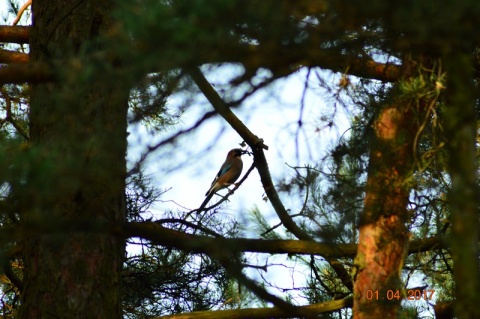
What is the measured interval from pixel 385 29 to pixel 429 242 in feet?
5.35

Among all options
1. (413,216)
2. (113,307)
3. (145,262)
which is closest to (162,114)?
(145,262)

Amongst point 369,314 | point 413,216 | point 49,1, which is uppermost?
point 49,1

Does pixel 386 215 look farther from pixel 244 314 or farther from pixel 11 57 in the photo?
pixel 11 57

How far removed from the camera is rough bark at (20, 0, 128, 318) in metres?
3.16

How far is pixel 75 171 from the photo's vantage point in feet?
9.92

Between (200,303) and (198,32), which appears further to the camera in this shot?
(200,303)

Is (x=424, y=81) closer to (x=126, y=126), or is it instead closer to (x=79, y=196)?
(x=126, y=126)

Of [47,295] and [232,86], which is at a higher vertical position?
[232,86]

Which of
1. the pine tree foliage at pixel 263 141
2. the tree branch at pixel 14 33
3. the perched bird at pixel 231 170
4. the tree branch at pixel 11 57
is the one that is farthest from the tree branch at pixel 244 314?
the perched bird at pixel 231 170

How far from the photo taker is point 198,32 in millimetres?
2797

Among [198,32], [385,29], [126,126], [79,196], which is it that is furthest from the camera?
[79,196]

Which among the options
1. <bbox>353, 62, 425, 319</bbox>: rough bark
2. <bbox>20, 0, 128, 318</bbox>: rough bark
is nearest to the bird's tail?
<bbox>20, 0, 128, 318</bbox>: rough bark
